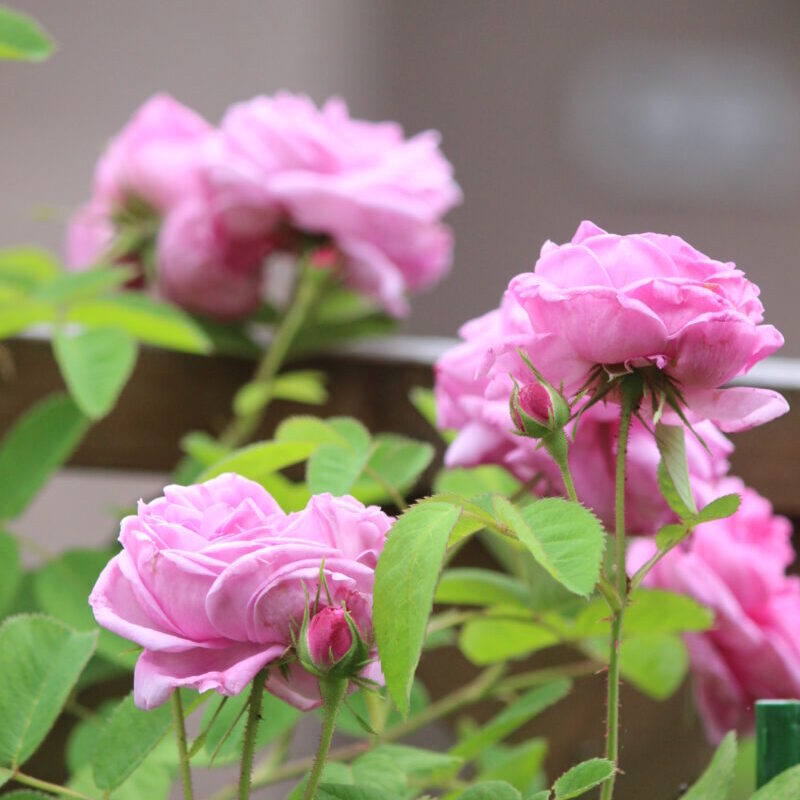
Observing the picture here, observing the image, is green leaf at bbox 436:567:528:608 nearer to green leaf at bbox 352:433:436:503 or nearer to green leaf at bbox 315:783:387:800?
green leaf at bbox 352:433:436:503

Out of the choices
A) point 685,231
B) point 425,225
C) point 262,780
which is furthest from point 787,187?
point 262,780

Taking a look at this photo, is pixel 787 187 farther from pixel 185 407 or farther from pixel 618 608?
pixel 618 608

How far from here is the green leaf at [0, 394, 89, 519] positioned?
22.6 inches

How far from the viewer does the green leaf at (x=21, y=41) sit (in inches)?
19.9

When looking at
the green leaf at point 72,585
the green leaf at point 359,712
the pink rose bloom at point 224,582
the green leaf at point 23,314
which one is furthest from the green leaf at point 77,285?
the pink rose bloom at point 224,582

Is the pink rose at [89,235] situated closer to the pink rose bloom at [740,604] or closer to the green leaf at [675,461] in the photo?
the pink rose bloom at [740,604]

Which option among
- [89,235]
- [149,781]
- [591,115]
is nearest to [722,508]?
[149,781]

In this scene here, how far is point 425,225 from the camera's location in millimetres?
717

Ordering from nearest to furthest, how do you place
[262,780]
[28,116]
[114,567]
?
[114,567], [262,780], [28,116]

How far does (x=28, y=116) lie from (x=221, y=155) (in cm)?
171

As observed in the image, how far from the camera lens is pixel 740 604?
459 millimetres

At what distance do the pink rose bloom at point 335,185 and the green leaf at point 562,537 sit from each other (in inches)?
16.7

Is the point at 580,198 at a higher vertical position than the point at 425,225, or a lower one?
lower

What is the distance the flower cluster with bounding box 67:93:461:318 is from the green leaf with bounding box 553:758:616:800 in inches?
17.9
